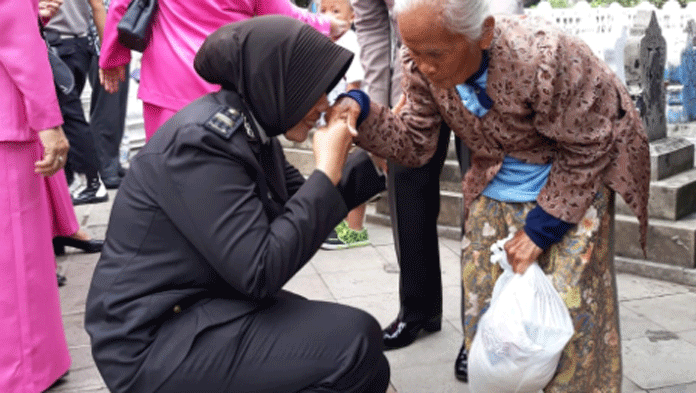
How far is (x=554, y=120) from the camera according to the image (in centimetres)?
243

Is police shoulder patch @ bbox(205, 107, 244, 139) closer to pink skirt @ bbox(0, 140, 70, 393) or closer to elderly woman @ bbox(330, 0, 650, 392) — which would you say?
elderly woman @ bbox(330, 0, 650, 392)

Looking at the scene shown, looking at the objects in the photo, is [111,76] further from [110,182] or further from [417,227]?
[110,182]

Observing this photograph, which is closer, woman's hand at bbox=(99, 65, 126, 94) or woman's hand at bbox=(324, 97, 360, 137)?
woman's hand at bbox=(324, 97, 360, 137)

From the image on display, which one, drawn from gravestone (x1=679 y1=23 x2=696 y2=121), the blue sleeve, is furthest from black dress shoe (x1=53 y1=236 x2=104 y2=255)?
gravestone (x1=679 y1=23 x2=696 y2=121)

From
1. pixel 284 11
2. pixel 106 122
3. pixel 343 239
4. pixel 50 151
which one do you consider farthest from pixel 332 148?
pixel 106 122

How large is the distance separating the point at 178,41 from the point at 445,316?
175cm

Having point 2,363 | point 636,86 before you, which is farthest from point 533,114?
point 636,86

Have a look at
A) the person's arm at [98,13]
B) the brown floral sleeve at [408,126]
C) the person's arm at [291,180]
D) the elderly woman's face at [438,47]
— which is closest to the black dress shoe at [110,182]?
the person's arm at [98,13]

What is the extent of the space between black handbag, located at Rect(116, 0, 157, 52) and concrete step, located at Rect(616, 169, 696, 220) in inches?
103

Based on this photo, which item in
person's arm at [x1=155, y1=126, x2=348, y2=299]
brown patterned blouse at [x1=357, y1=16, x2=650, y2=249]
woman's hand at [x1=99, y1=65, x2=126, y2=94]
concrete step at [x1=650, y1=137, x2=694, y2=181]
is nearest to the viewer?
person's arm at [x1=155, y1=126, x2=348, y2=299]

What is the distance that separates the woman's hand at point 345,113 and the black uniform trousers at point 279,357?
0.54m

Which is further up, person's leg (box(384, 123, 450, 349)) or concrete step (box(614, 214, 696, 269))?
person's leg (box(384, 123, 450, 349))

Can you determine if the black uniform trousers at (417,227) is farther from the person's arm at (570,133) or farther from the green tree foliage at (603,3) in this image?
the green tree foliage at (603,3)

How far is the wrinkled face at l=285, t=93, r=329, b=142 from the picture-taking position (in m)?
2.37
